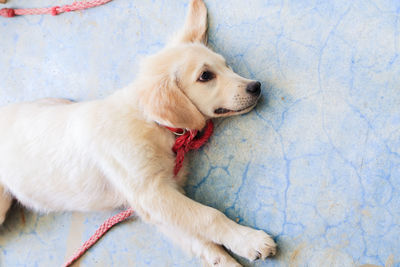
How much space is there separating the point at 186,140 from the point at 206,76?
0.39 meters

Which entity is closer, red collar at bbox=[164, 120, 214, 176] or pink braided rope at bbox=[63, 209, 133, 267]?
red collar at bbox=[164, 120, 214, 176]

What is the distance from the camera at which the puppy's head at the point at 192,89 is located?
1.72 metres

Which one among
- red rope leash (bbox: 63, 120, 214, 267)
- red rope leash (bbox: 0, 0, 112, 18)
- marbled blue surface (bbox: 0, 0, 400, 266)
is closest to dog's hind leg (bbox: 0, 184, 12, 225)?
marbled blue surface (bbox: 0, 0, 400, 266)

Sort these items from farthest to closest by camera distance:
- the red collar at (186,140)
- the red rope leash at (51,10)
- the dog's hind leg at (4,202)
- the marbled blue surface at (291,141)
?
the red rope leash at (51,10) → the dog's hind leg at (4,202) → the red collar at (186,140) → the marbled blue surface at (291,141)

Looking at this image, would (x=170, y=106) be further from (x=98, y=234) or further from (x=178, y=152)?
(x=98, y=234)

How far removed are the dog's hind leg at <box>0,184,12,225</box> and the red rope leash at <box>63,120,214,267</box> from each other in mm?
603

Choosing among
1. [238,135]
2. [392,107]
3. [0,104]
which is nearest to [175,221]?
[238,135]


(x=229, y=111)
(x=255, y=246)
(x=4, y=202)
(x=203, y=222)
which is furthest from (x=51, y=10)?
(x=255, y=246)

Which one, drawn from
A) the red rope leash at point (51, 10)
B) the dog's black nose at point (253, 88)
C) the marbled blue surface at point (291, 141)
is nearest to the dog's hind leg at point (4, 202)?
the marbled blue surface at point (291, 141)

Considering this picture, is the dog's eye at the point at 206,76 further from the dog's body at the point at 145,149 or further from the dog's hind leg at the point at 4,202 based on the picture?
the dog's hind leg at the point at 4,202

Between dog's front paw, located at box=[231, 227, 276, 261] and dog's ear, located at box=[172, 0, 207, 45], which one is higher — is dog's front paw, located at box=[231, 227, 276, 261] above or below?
below

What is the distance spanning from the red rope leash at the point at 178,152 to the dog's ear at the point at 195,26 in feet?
1.81

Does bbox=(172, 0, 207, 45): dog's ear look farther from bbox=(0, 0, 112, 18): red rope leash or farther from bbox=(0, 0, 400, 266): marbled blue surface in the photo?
bbox=(0, 0, 112, 18): red rope leash

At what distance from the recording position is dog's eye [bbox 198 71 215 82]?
179 cm
